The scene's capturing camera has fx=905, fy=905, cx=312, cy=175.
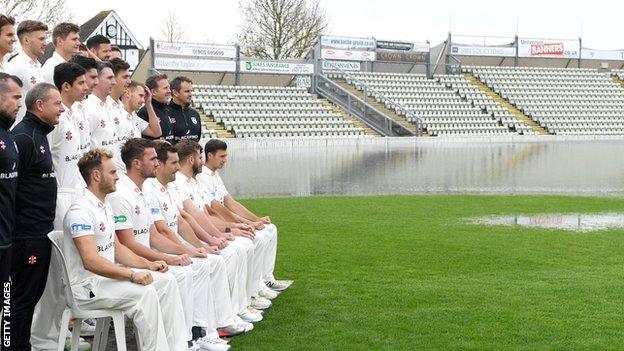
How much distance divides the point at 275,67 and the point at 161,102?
4302 cm

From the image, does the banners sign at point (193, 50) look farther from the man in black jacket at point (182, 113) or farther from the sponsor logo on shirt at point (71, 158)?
the sponsor logo on shirt at point (71, 158)

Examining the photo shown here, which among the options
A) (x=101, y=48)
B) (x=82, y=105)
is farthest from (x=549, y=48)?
(x=82, y=105)

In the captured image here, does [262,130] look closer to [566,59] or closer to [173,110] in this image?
[566,59]

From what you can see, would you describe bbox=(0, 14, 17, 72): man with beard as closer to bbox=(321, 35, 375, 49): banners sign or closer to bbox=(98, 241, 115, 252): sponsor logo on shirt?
bbox=(98, 241, 115, 252): sponsor logo on shirt

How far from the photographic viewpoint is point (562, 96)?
6097 centimetres

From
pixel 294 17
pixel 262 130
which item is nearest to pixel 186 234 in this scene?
pixel 262 130

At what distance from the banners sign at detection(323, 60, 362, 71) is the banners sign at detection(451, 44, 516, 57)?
8.34 m

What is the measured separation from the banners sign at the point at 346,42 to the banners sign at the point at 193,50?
761 centimetres

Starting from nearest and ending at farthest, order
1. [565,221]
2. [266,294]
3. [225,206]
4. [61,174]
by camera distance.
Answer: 1. [61,174]
2. [266,294]
3. [225,206]
4. [565,221]

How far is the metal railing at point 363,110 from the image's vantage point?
166ft

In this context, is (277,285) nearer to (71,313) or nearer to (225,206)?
(225,206)

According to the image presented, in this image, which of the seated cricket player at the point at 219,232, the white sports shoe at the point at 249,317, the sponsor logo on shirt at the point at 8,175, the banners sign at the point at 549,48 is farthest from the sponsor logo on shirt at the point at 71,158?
the banners sign at the point at 549,48

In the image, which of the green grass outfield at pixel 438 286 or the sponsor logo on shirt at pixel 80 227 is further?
the green grass outfield at pixel 438 286

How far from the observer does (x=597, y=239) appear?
46.0 feet
